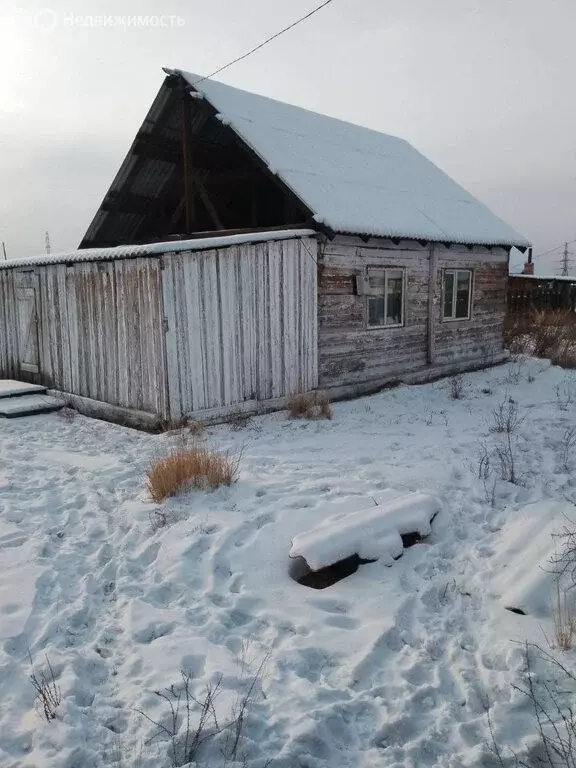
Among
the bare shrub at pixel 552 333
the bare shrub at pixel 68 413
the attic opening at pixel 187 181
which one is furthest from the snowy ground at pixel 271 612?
the bare shrub at pixel 552 333

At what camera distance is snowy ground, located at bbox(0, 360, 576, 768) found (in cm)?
271

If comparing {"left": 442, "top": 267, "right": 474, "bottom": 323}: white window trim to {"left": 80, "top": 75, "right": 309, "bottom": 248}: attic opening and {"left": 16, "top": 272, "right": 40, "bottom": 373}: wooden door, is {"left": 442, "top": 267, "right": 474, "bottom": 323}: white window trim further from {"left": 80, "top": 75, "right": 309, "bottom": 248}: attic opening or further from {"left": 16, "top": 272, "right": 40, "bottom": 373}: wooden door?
{"left": 16, "top": 272, "right": 40, "bottom": 373}: wooden door

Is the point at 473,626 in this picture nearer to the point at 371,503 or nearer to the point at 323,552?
the point at 323,552

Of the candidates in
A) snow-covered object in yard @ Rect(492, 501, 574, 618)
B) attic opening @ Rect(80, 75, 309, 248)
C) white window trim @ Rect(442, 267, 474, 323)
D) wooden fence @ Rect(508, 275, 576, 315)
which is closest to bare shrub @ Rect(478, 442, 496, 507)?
snow-covered object in yard @ Rect(492, 501, 574, 618)

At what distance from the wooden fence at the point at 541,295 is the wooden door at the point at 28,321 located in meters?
16.5

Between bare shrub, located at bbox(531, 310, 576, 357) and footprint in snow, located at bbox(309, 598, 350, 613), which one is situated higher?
bare shrub, located at bbox(531, 310, 576, 357)

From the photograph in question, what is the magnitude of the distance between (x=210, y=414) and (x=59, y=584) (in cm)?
440

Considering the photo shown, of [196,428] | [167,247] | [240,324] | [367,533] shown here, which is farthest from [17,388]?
[367,533]

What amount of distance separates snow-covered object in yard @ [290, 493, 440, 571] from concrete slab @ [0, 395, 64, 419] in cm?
626

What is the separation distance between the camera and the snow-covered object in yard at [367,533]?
4090 millimetres

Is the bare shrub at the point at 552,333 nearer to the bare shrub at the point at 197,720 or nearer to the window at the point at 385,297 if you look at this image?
the window at the point at 385,297

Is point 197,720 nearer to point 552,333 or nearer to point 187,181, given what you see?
point 187,181

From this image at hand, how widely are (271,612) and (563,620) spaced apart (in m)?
1.81

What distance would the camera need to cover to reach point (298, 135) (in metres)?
12.0
